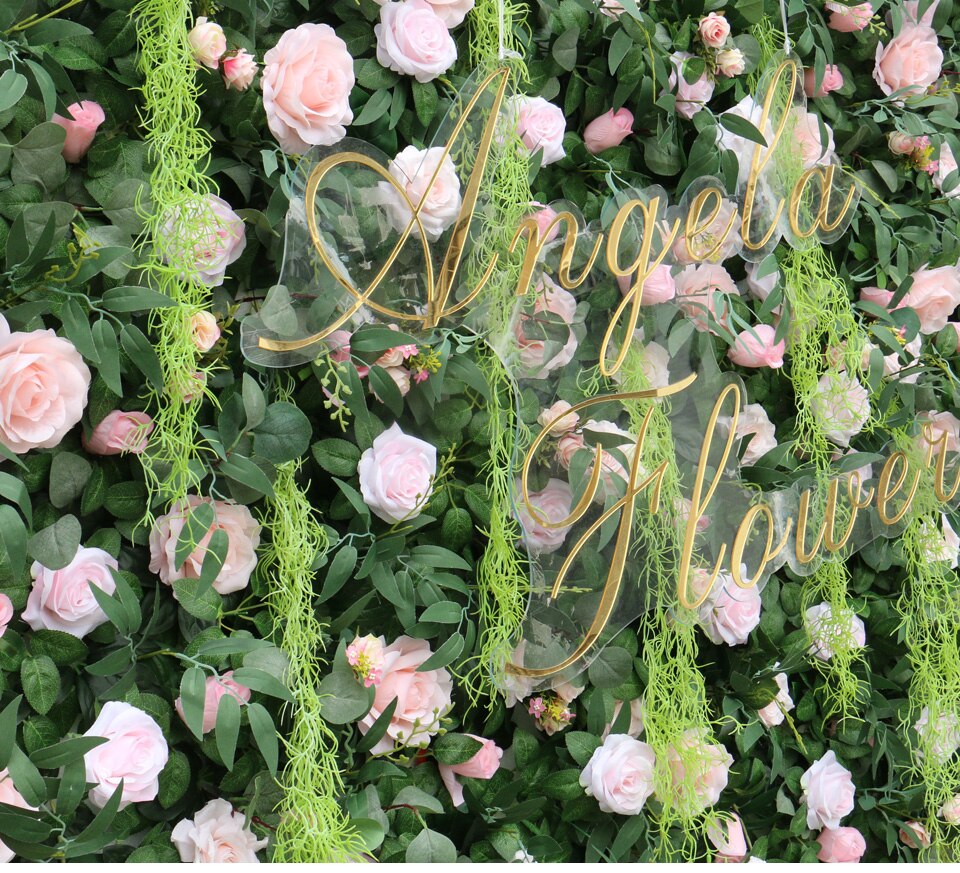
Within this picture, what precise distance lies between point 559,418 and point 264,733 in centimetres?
41

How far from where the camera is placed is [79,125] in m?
0.81

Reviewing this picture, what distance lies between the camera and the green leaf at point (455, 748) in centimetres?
93

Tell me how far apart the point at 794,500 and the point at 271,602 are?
0.64 m

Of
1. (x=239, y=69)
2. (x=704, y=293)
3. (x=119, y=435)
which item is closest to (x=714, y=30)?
(x=704, y=293)

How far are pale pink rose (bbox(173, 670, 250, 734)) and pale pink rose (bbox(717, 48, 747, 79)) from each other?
89cm

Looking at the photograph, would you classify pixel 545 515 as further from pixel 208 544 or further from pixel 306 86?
pixel 306 86

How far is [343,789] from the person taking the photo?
2.89ft

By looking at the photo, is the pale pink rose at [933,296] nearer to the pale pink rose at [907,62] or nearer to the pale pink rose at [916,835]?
the pale pink rose at [907,62]

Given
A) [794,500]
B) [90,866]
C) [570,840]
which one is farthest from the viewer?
[794,500]

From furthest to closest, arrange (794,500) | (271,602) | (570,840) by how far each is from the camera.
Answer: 1. (794,500)
2. (570,840)
3. (271,602)

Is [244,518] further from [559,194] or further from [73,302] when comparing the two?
[559,194]

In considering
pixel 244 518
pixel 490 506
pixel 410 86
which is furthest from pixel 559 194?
pixel 244 518

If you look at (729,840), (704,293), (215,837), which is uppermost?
(704,293)

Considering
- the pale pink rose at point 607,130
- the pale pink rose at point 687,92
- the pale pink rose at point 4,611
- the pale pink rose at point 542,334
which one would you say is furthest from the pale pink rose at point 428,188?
the pale pink rose at point 4,611
